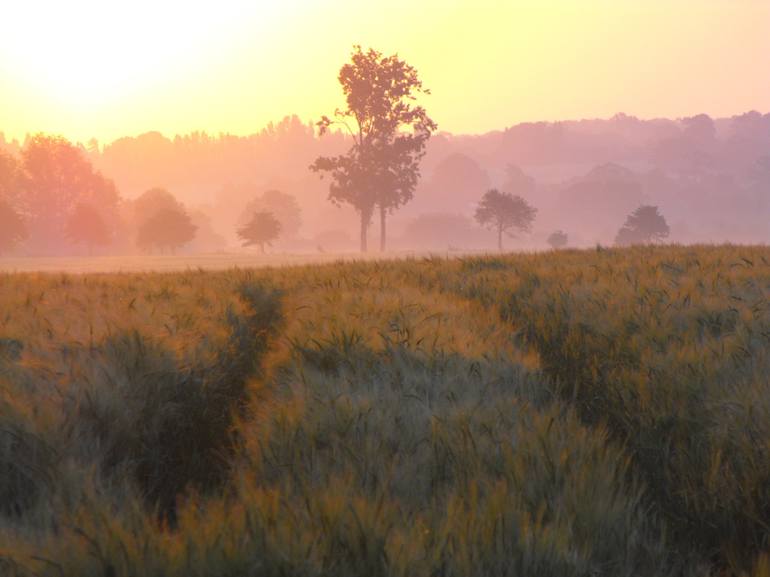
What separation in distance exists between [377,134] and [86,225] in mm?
34450

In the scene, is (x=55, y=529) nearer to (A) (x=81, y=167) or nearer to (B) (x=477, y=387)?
(B) (x=477, y=387)

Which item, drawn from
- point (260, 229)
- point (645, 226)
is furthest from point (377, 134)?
point (645, 226)

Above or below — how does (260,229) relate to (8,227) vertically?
above

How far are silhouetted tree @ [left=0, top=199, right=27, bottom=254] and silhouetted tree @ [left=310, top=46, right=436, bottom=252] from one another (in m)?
30.6

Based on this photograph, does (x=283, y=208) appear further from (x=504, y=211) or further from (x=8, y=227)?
(x=8, y=227)

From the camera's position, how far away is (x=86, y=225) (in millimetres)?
66000

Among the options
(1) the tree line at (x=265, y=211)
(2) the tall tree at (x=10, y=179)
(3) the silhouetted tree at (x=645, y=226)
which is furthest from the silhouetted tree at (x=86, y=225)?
(3) the silhouetted tree at (x=645, y=226)

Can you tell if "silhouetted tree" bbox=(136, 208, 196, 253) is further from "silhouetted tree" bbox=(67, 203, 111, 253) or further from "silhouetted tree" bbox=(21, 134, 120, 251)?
"silhouetted tree" bbox=(21, 134, 120, 251)

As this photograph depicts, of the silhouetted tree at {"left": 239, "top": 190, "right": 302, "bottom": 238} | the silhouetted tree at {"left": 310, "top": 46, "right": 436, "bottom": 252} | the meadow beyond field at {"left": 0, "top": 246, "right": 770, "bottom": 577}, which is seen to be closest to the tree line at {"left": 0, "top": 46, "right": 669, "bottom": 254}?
the silhouetted tree at {"left": 310, "top": 46, "right": 436, "bottom": 252}

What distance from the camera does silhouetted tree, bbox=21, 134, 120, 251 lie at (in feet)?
244

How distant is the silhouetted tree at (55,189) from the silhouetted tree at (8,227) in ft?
45.3

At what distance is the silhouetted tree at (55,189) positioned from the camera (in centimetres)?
7450

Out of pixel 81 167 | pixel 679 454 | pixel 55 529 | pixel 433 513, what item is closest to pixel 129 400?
pixel 55 529

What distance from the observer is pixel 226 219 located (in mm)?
176125
